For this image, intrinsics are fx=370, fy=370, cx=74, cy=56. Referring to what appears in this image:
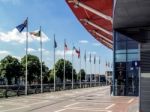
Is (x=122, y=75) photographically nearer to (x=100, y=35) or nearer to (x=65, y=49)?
(x=100, y=35)

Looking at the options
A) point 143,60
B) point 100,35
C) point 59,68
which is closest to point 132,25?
point 143,60

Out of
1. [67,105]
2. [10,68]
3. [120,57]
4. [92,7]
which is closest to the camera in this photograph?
[67,105]

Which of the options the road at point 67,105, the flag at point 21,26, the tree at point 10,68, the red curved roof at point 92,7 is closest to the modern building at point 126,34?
the red curved roof at point 92,7

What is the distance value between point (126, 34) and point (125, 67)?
1719 centimetres

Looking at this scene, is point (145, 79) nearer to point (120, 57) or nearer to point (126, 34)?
point (126, 34)

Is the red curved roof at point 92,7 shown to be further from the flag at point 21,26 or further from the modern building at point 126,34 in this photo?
the flag at point 21,26

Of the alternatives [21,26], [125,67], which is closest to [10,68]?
[21,26]

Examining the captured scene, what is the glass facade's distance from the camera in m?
41.2

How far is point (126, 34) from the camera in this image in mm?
24859

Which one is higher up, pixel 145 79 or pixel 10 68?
pixel 10 68

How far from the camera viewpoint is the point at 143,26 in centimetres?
2003

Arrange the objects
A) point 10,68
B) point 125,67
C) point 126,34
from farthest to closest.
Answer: point 10,68 → point 125,67 → point 126,34

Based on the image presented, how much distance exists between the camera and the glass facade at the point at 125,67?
1623 inches

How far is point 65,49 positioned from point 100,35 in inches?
297
